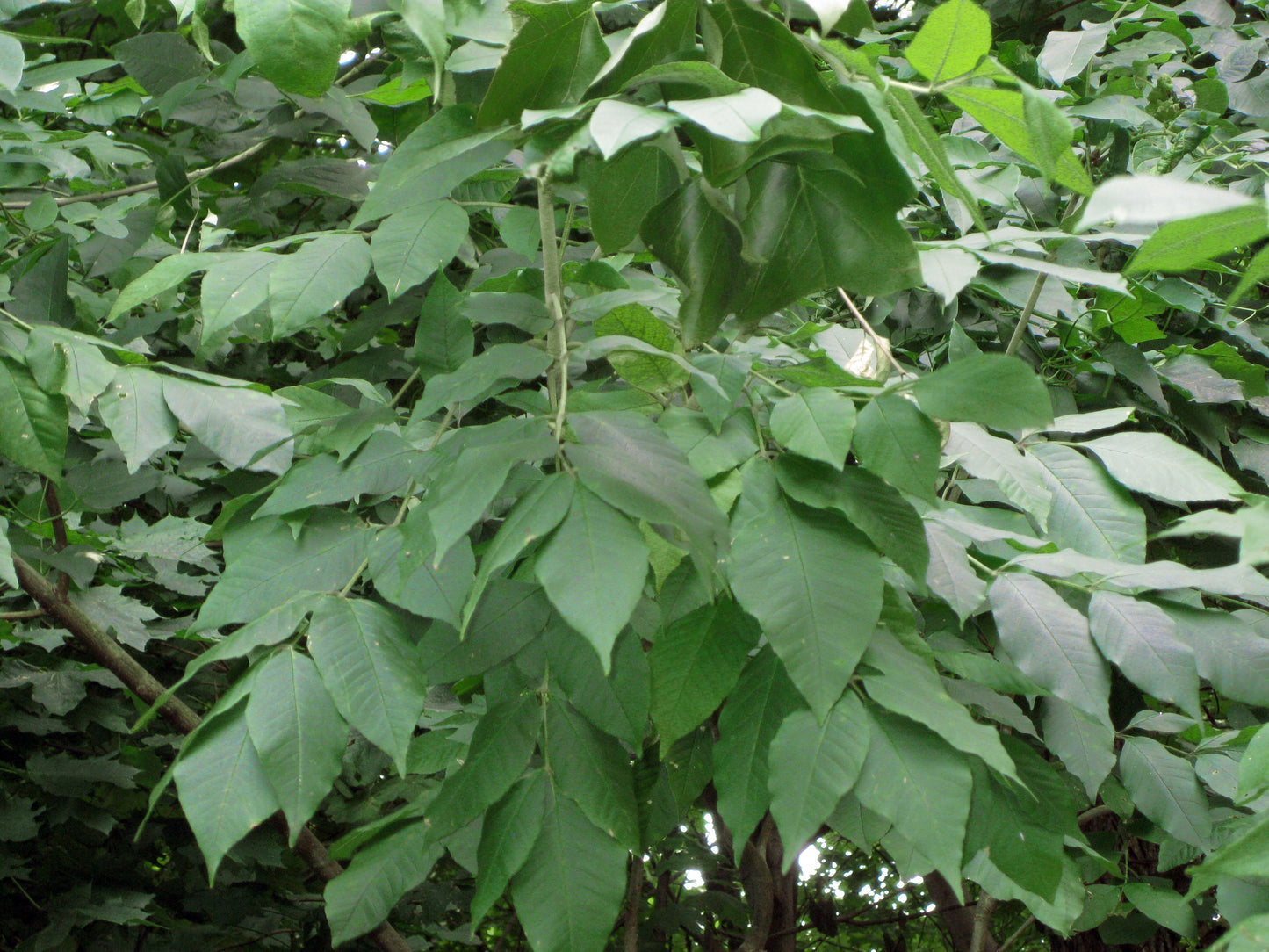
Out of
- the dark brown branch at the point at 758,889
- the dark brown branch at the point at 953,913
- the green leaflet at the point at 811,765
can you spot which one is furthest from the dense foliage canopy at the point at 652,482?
the dark brown branch at the point at 953,913

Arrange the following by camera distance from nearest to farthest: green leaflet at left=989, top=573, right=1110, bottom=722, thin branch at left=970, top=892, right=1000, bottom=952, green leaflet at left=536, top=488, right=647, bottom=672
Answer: green leaflet at left=536, top=488, right=647, bottom=672 < green leaflet at left=989, top=573, right=1110, bottom=722 < thin branch at left=970, top=892, right=1000, bottom=952

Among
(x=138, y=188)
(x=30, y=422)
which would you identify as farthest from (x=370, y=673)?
(x=138, y=188)

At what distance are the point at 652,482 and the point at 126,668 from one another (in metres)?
1.18

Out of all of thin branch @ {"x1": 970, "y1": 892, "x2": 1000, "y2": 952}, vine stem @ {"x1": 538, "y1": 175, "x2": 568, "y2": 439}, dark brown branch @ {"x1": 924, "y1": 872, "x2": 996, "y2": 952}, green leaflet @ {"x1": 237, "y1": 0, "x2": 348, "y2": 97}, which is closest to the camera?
green leaflet @ {"x1": 237, "y1": 0, "x2": 348, "y2": 97}

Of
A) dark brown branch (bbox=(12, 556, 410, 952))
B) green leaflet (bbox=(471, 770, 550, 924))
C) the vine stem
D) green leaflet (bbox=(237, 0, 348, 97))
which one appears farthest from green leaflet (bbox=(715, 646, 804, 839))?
dark brown branch (bbox=(12, 556, 410, 952))

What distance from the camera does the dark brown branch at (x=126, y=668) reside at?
4.81ft

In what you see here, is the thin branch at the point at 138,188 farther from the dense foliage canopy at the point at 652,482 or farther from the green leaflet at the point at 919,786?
the green leaflet at the point at 919,786

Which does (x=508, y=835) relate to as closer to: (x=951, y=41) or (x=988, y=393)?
(x=988, y=393)

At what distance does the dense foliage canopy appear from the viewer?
28.0 inches

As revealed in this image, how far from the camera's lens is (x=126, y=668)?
1.54 meters

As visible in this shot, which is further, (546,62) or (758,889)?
(758,889)

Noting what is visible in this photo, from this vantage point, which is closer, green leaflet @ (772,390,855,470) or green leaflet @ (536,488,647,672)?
green leaflet @ (536,488,647,672)

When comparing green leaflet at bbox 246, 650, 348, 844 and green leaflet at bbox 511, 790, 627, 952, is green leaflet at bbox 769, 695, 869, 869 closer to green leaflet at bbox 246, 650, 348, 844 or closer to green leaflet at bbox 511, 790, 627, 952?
green leaflet at bbox 511, 790, 627, 952

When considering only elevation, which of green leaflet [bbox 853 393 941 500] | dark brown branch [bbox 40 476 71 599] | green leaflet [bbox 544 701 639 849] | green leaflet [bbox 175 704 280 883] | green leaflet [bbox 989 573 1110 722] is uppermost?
green leaflet [bbox 853 393 941 500]
